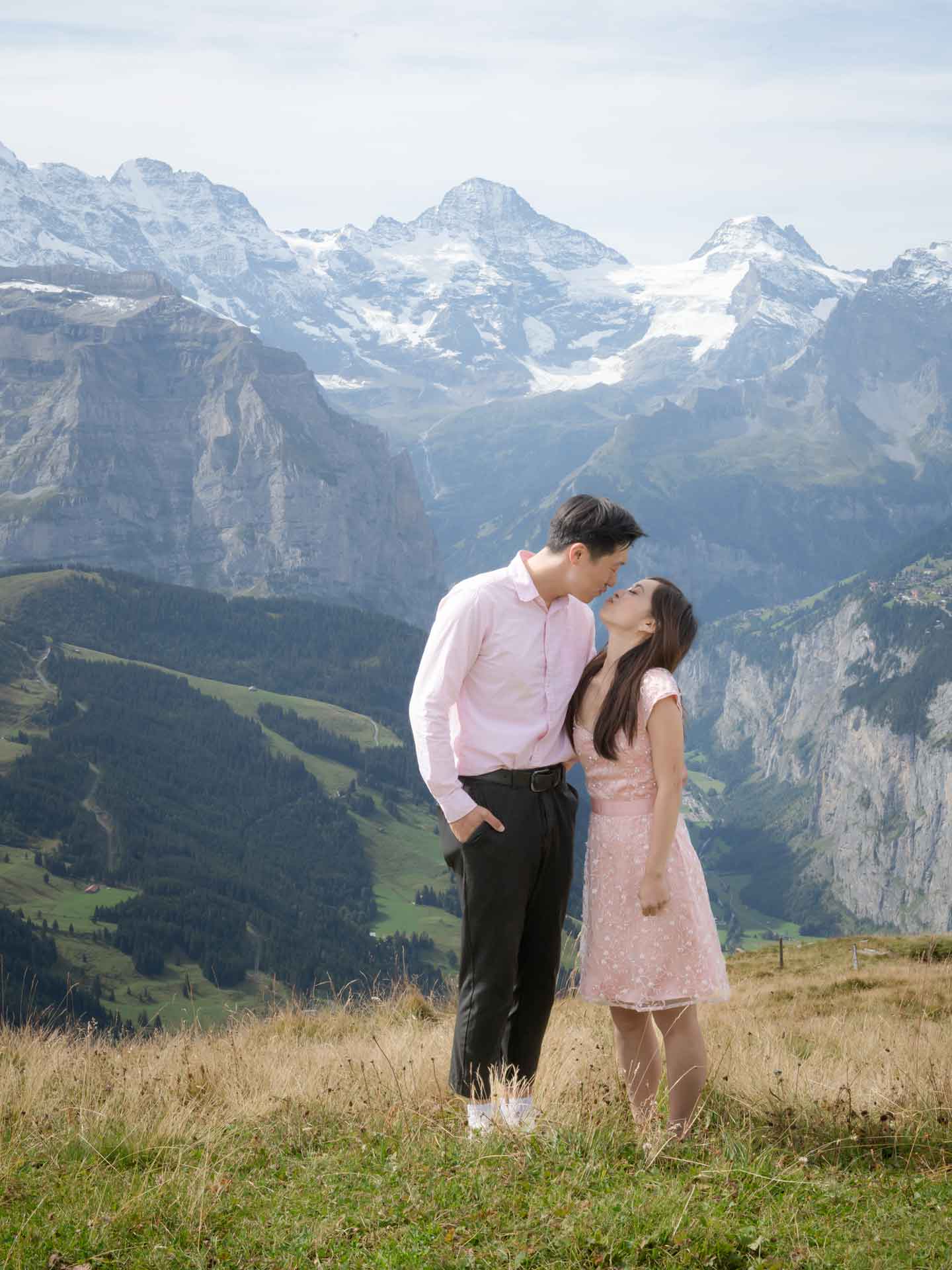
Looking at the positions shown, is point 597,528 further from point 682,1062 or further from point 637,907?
point 682,1062

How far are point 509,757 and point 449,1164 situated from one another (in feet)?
7.63

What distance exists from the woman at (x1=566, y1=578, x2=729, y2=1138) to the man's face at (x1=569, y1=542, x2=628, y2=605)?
30cm

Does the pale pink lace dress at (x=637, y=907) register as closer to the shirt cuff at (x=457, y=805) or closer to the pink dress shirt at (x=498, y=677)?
the pink dress shirt at (x=498, y=677)

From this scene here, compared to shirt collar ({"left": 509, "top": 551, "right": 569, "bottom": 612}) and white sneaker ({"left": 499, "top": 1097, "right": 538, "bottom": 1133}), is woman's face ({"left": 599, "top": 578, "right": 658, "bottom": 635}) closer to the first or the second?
shirt collar ({"left": 509, "top": 551, "right": 569, "bottom": 612})

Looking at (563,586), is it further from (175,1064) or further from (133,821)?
(133,821)

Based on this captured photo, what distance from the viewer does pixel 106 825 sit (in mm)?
190750

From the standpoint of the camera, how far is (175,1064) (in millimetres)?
9484

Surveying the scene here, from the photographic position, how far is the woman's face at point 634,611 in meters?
7.66

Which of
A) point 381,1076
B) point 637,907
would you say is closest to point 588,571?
point 637,907

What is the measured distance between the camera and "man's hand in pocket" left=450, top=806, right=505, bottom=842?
7.05 meters

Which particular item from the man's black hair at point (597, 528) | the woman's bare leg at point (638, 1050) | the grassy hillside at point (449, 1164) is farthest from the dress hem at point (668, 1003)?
the man's black hair at point (597, 528)

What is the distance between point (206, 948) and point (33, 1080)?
152305mm

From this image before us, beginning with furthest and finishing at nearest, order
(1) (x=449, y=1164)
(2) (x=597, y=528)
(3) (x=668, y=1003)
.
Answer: (3) (x=668, y=1003) < (2) (x=597, y=528) < (1) (x=449, y=1164)

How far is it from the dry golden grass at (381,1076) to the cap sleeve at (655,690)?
254cm
